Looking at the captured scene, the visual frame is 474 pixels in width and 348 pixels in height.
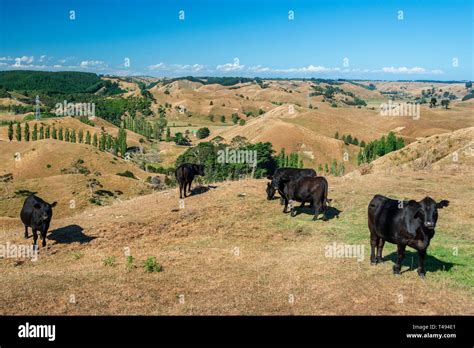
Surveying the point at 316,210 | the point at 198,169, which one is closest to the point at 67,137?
the point at 198,169

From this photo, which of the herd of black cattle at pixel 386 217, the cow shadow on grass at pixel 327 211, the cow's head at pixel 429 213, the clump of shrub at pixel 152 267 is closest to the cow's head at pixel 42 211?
the herd of black cattle at pixel 386 217

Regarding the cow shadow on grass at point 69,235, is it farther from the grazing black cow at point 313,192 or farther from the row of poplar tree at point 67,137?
the row of poplar tree at point 67,137

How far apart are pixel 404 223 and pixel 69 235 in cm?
1876

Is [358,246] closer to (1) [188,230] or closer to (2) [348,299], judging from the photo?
(2) [348,299]

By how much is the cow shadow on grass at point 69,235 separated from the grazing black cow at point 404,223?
618 inches

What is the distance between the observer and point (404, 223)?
14516 mm

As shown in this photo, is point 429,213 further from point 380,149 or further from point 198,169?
point 380,149

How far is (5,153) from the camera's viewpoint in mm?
121375

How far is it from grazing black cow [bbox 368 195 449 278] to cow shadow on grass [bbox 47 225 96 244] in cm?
1570

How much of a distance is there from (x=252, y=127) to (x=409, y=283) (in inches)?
7036

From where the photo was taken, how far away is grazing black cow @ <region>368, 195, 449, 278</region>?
13719 millimetres

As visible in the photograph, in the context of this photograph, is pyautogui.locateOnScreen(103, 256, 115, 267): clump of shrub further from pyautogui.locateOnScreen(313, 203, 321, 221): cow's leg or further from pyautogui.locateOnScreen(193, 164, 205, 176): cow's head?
pyautogui.locateOnScreen(193, 164, 205, 176): cow's head

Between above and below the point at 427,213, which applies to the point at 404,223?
below
